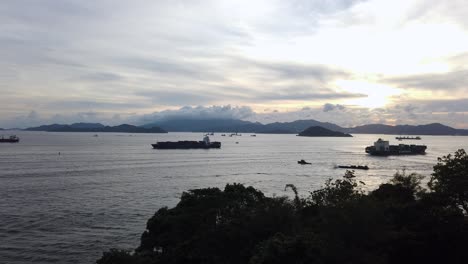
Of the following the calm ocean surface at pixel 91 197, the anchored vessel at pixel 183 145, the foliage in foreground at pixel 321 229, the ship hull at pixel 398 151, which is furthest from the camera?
the anchored vessel at pixel 183 145

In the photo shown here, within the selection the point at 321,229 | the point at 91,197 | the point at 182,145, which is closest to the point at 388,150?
the point at 182,145

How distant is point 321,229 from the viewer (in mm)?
22625

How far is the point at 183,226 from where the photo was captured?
29.0 m

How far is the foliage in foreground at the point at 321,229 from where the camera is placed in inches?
778

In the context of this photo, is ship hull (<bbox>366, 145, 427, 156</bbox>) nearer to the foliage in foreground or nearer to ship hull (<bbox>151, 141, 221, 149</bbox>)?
ship hull (<bbox>151, 141, 221, 149</bbox>)

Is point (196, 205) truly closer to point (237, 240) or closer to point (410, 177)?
point (237, 240)

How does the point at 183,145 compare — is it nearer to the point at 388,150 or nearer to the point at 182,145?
the point at 182,145

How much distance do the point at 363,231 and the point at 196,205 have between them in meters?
15.6

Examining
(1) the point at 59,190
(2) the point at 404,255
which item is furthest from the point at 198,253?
(1) the point at 59,190

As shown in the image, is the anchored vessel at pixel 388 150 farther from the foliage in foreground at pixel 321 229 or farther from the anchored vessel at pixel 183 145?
the foliage in foreground at pixel 321 229

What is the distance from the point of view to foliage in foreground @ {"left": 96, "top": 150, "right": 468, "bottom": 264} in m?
19.8

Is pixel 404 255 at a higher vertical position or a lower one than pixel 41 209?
higher

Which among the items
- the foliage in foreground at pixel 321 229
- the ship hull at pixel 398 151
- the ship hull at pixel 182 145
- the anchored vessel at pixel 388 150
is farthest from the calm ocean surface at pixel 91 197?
the ship hull at pixel 182 145

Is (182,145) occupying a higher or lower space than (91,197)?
higher
